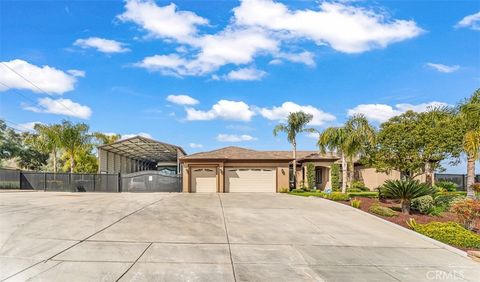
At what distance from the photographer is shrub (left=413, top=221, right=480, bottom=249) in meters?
12.3

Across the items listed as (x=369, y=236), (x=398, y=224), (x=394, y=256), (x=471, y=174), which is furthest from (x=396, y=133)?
Result: (x=394, y=256)

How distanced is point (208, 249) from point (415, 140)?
18862 mm

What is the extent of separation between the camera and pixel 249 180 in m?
30.9

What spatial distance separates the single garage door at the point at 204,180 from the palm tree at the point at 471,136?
59.5 feet

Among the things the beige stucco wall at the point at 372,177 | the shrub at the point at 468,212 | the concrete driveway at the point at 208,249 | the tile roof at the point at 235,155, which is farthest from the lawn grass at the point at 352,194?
the shrub at the point at 468,212

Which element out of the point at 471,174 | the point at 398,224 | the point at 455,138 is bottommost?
the point at 398,224

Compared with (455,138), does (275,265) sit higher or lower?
lower

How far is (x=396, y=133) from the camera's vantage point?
24.5 m

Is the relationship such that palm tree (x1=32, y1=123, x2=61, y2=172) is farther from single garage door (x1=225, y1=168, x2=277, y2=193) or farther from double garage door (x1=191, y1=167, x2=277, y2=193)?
single garage door (x1=225, y1=168, x2=277, y2=193)

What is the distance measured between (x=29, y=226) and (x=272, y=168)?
71.0ft

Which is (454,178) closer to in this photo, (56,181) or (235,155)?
(235,155)

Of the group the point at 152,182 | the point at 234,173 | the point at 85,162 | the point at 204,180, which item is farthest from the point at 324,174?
the point at 85,162

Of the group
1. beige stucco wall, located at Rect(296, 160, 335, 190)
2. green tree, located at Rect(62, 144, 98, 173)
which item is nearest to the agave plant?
beige stucco wall, located at Rect(296, 160, 335, 190)

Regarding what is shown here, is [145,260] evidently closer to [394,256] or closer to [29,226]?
[29,226]
